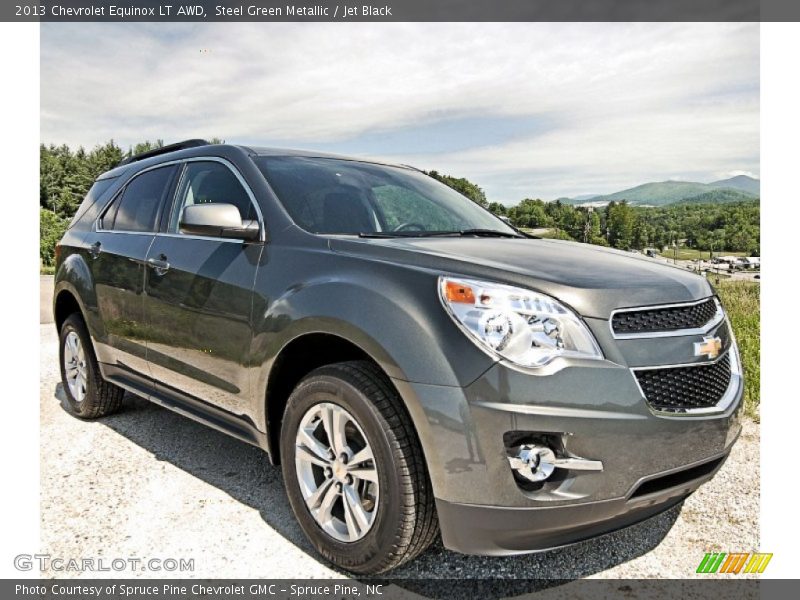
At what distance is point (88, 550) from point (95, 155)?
11735cm

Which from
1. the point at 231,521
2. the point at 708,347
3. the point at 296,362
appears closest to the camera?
the point at 708,347

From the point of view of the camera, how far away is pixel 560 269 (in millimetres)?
2439

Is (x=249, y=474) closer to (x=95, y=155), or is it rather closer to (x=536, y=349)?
(x=536, y=349)

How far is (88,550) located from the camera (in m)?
2.83

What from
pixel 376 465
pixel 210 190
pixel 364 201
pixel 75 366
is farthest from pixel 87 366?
pixel 376 465

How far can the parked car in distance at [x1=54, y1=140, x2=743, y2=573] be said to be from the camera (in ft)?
6.97

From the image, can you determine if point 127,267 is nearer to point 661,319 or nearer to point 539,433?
point 539,433

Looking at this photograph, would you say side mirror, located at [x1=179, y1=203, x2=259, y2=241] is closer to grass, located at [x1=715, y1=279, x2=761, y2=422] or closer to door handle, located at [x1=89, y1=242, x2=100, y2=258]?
door handle, located at [x1=89, y1=242, x2=100, y2=258]

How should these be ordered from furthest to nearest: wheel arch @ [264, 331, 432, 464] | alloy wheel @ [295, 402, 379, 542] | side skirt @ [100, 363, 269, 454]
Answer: side skirt @ [100, 363, 269, 454]
wheel arch @ [264, 331, 432, 464]
alloy wheel @ [295, 402, 379, 542]

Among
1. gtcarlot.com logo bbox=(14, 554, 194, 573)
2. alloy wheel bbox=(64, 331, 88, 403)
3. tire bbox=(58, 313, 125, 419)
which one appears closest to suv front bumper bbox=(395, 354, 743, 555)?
gtcarlot.com logo bbox=(14, 554, 194, 573)

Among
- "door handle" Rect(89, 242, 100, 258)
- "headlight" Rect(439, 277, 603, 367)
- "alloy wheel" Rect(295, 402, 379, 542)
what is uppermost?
"door handle" Rect(89, 242, 100, 258)

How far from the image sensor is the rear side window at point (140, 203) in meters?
4.01

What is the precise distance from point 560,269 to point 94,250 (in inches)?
136

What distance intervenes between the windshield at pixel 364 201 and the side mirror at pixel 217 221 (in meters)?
0.23
